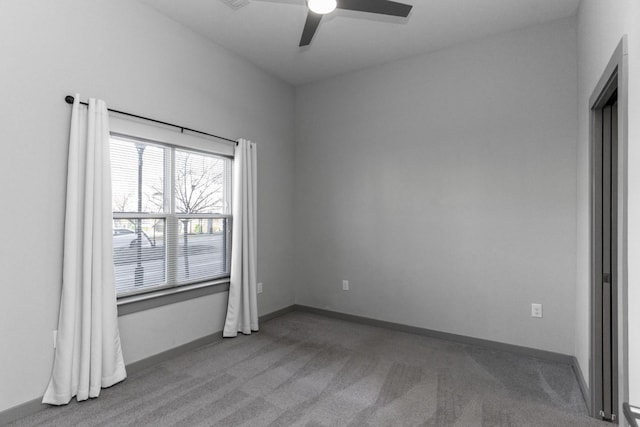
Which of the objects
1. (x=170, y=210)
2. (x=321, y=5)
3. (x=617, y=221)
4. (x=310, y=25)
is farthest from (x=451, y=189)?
(x=170, y=210)

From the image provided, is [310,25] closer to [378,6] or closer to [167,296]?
[378,6]

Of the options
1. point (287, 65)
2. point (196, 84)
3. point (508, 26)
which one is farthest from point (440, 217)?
point (196, 84)

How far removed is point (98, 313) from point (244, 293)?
142 centimetres

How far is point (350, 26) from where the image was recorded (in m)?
3.22

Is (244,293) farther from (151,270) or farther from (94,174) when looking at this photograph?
(94,174)

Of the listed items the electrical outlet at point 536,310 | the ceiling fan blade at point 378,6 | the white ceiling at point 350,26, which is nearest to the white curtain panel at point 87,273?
the white ceiling at point 350,26

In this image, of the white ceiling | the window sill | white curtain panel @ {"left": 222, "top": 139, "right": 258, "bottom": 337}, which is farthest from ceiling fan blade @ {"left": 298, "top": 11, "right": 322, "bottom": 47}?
the window sill

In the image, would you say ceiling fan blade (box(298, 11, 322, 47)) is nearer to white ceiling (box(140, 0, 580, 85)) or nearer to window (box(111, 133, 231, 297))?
white ceiling (box(140, 0, 580, 85))

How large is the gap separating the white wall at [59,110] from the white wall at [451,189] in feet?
4.33

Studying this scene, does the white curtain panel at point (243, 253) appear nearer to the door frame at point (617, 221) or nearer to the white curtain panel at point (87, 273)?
the white curtain panel at point (87, 273)

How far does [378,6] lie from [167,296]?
2758 millimetres

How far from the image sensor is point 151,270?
303 centimetres

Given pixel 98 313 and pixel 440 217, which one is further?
pixel 440 217

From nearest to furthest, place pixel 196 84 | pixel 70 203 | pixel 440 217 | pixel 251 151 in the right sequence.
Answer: pixel 70 203, pixel 196 84, pixel 440 217, pixel 251 151
